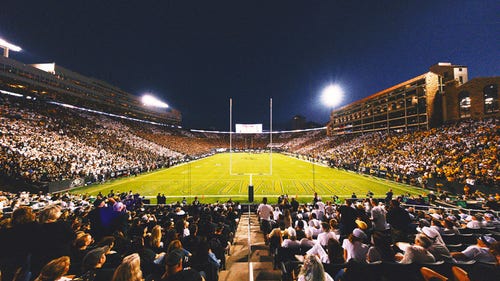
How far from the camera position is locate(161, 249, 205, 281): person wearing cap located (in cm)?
202

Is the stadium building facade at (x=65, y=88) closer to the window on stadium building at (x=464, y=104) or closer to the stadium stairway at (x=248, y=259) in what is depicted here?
the stadium stairway at (x=248, y=259)

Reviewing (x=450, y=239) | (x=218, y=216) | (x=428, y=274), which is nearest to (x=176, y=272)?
(x=428, y=274)

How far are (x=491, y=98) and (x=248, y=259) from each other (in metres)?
38.2

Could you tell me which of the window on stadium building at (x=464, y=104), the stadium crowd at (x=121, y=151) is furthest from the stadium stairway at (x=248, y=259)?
the window on stadium building at (x=464, y=104)

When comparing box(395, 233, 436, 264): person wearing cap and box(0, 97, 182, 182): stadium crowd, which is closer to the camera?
box(395, 233, 436, 264): person wearing cap

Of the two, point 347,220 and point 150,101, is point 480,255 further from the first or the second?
point 150,101

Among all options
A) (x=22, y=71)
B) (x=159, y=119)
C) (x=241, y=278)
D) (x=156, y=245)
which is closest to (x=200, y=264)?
(x=156, y=245)

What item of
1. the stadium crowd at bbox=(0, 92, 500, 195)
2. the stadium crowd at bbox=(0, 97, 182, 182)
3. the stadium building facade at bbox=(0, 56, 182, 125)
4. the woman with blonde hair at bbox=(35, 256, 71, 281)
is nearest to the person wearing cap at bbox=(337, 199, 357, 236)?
the woman with blonde hair at bbox=(35, 256, 71, 281)

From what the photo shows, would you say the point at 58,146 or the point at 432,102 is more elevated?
the point at 432,102

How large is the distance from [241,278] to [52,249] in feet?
11.8

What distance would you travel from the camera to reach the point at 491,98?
A: 82.3 ft

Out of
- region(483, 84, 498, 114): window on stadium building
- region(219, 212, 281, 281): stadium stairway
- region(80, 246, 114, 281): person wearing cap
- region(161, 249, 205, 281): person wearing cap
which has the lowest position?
region(219, 212, 281, 281): stadium stairway

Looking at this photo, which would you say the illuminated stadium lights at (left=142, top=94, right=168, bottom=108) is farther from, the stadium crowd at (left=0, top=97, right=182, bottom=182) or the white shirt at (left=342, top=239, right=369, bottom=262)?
the white shirt at (left=342, top=239, right=369, bottom=262)

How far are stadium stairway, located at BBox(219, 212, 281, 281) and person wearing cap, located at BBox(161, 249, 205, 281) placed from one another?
6.81 ft
